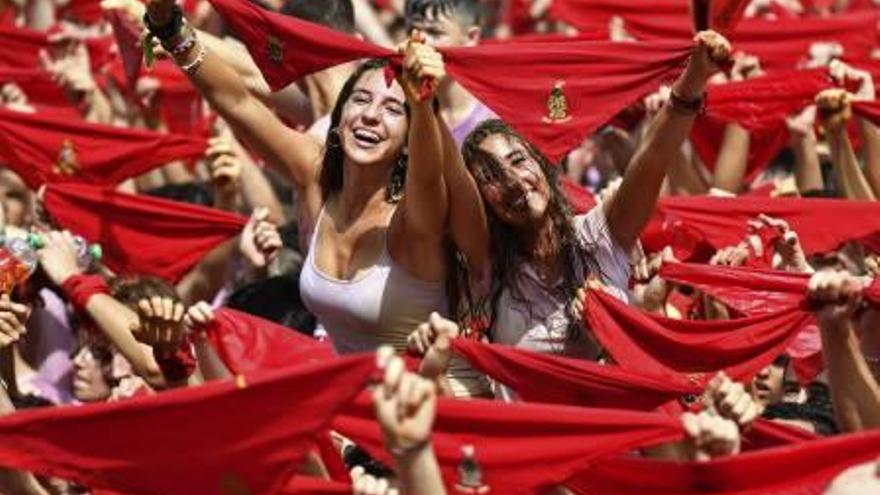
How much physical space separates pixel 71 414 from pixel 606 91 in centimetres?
206

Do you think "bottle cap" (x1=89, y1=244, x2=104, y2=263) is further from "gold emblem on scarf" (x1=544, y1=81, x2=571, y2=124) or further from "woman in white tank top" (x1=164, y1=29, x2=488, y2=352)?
"gold emblem on scarf" (x1=544, y1=81, x2=571, y2=124)

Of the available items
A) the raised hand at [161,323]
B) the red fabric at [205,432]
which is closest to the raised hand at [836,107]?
the raised hand at [161,323]

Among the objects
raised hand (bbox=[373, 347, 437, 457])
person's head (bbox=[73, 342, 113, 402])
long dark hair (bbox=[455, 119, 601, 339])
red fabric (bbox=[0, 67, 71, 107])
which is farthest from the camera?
red fabric (bbox=[0, 67, 71, 107])

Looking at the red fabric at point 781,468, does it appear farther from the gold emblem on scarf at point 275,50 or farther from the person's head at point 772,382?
the gold emblem on scarf at point 275,50

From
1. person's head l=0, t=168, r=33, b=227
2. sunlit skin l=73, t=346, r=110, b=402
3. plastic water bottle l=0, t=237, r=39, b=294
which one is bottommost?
sunlit skin l=73, t=346, r=110, b=402

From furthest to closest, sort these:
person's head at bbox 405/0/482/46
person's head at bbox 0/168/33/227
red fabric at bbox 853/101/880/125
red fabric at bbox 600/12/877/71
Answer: red fabric at bbox 600/12/877/71, person's head at bbox 0/168/33/227, person's head at bbox 405/0/482/46, red fabric at bbox 853/101/880/125

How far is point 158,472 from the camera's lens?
223 inches

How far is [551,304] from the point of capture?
6871mm

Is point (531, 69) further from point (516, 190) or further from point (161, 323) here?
point (161, 323)

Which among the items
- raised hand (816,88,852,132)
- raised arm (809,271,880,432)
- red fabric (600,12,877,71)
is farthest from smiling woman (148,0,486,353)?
red fabric (600,12,877,71)

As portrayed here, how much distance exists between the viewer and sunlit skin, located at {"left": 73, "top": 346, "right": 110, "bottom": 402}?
8.15 m

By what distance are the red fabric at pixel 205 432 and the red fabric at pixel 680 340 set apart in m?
1.37

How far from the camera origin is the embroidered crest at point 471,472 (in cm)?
572

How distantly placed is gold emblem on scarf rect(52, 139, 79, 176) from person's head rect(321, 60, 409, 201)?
8.74 feet
